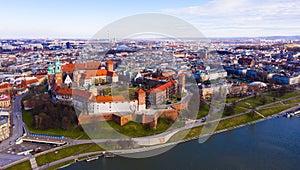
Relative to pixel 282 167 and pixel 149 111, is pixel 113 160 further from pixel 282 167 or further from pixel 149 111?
pixel 282 167

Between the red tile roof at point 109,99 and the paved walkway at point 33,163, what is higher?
the red tile roof at point 109,99

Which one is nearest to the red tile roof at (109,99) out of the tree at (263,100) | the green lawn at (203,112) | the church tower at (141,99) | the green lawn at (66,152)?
the church tower at (141,99)

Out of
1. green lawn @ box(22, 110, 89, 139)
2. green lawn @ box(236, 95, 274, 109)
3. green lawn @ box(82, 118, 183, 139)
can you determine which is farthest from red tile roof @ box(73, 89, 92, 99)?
green lawn @ box(236, 95, 274, 109)

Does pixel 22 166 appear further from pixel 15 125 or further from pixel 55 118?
pixel 15 125

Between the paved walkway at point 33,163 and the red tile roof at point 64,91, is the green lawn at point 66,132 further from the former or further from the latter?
the red tile roof at point 64,91

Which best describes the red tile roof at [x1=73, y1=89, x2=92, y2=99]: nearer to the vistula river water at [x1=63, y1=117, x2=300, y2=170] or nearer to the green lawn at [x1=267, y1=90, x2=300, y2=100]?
the vistula river water at [x1=63, y1=117, x2=300, y2=170]

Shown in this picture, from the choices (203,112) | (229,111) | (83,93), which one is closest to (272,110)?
(229,111)
